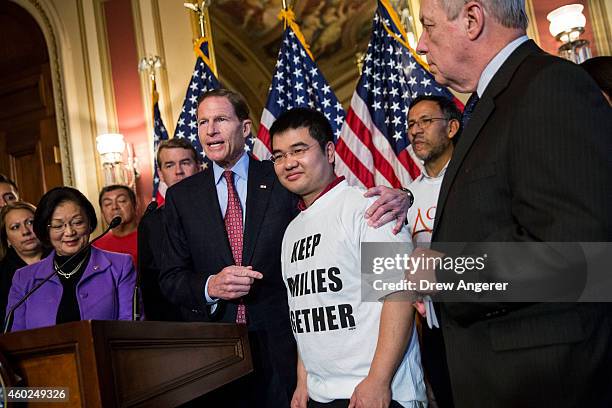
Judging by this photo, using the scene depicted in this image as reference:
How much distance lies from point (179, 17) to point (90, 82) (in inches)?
39.4

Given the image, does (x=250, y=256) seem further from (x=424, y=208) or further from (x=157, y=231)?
(x=157, y=231)

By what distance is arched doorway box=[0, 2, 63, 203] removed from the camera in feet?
19.9

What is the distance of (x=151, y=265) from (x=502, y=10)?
246cm

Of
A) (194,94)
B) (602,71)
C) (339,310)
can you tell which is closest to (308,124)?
(339,310)

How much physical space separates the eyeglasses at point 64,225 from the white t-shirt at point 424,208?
1.37m

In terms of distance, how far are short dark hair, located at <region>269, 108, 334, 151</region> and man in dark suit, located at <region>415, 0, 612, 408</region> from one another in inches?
33.5

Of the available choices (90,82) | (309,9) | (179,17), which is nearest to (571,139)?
(309,9)

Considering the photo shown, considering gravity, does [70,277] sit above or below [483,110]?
below

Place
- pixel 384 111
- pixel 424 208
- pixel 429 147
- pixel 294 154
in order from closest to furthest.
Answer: pixel 294 154 < pixel 424 208 < pixel 429 147 < pixel 384 111

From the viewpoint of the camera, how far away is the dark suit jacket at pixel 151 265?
3.28 m

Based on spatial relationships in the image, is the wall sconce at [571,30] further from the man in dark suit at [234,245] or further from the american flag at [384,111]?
the man in dark suit at [234,245]

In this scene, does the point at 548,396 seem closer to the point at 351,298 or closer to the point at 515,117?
the point at 515,117

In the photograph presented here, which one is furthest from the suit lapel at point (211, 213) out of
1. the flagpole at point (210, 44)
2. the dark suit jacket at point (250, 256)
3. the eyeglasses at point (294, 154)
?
the flagpole at point (210, 44)

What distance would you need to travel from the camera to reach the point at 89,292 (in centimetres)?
260
